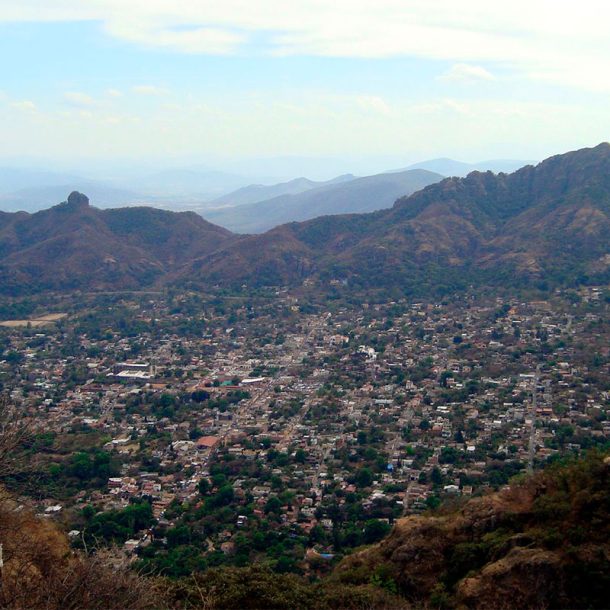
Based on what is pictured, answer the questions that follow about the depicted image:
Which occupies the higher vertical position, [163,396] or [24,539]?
[24,539]

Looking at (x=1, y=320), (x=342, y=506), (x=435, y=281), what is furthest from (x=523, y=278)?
(x=1, y=320)

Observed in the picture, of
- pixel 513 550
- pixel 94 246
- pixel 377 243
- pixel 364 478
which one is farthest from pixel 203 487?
pixel 94 246

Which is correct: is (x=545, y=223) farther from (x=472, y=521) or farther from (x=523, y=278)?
(x=472, y=521)

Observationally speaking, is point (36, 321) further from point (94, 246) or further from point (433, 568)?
point (433, 568)

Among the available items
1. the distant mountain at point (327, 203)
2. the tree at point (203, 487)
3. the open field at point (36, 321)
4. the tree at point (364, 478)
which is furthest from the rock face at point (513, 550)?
the distant mountain at point (327, 203)

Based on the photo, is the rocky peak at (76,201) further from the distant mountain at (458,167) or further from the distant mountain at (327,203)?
the distant mountain at (458,167)
